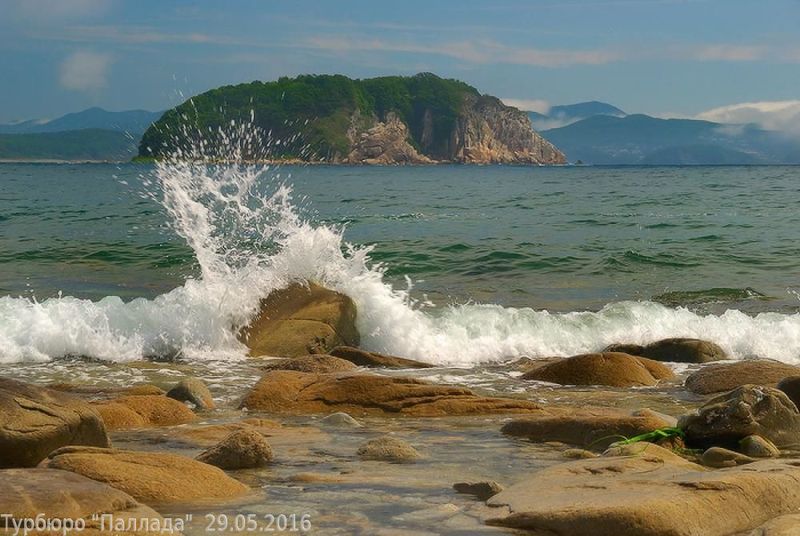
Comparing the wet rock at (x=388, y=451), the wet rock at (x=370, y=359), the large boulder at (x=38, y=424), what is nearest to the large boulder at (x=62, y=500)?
the large boulder at (x=38, y=424)

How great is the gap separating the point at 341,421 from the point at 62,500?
384 cm

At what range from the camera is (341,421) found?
322 inches

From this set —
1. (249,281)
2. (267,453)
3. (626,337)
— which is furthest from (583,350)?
(267,453)

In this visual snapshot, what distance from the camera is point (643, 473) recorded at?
5.66 m

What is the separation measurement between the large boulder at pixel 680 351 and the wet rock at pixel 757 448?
5480 mm

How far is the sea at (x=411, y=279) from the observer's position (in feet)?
44.6

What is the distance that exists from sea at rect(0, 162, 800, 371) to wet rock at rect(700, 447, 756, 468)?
20.8 ft

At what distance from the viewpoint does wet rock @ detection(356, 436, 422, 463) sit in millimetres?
6695

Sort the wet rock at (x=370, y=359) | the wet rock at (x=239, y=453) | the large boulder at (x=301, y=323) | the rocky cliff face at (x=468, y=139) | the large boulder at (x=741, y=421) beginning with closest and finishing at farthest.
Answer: the wet rock at (x=239, y=453)
the large boulder at (x=741, y=421)
the wet rock at (x=370, y=359)
the large boulder at (x=301, y=323)
the rocky cliff face at (x=468, y=139)

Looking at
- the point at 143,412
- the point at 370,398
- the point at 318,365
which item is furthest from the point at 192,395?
the point at 318,365

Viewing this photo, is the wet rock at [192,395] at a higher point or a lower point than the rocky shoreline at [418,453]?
lower

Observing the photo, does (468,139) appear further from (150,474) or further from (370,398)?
(150,474)

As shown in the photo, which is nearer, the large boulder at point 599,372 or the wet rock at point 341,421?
the wet rock at point 341,421

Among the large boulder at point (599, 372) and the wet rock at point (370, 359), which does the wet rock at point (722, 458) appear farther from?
the wet rock at point (370, 359)
